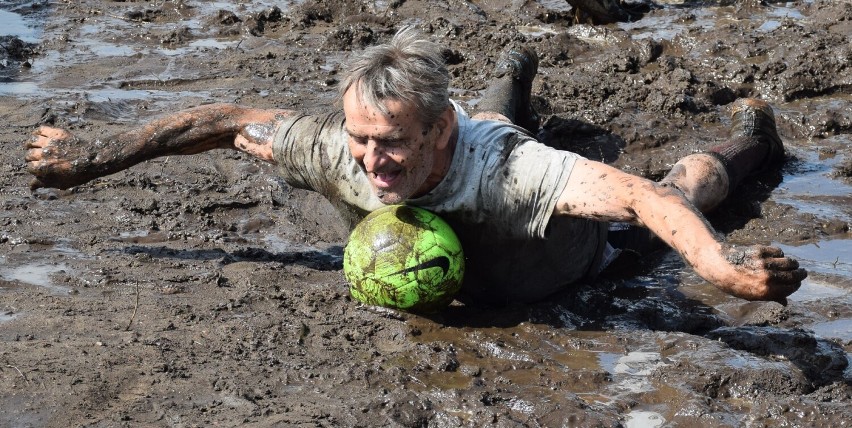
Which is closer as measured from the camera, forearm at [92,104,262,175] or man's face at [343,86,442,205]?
man's face at [343,86,442,205]

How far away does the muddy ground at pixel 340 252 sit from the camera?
457 cm

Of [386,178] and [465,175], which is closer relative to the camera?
[386,178]

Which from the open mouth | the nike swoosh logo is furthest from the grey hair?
the nike swoosh logo

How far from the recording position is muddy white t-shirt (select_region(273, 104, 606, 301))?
504cm

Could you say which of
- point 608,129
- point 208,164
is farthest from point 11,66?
point 608,129

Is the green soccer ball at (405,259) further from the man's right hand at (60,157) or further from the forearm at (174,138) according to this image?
the man's right hand at (60,157)

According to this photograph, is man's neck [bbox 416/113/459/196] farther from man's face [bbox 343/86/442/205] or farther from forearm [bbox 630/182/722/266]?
forearm [bbox 630/182/722/266]

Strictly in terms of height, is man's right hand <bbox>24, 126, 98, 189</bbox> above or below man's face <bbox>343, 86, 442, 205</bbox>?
below

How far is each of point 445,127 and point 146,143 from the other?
173 cm

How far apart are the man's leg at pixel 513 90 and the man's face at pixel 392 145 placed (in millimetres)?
1797

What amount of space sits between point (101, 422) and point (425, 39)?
214 cm

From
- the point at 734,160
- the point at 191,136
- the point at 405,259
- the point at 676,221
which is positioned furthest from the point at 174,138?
the point at 734,160

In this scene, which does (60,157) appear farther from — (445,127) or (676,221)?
(676,221)

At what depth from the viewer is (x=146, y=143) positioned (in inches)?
228
